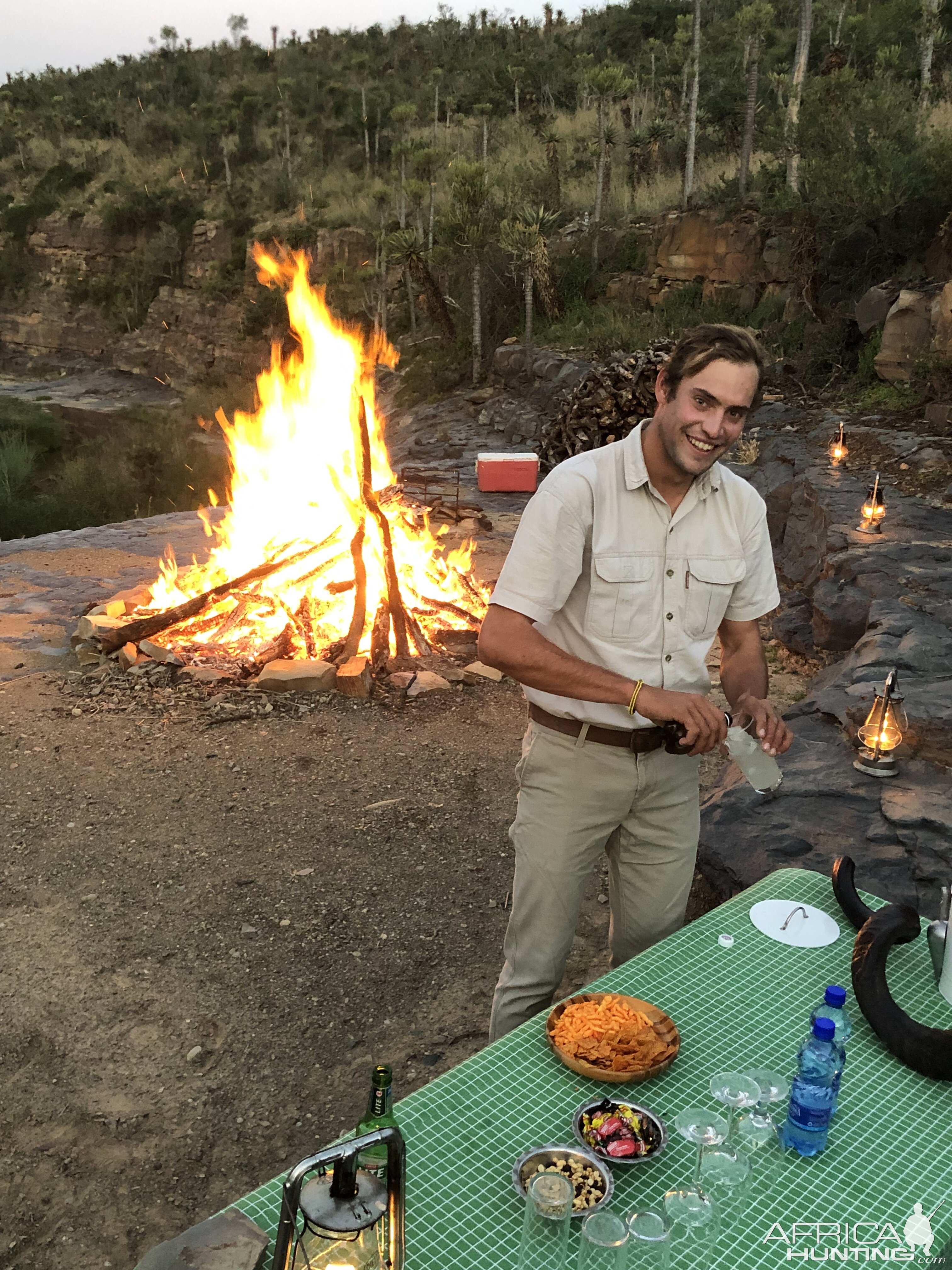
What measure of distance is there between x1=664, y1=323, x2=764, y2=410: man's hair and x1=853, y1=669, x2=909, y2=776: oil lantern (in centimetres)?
204

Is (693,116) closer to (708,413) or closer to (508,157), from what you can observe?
(508,157)

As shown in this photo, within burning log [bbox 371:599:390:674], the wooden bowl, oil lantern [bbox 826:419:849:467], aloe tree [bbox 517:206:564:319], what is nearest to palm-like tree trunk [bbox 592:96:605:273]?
aloe tree [bbox 517:206:564:319]

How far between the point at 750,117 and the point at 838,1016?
2172 cm

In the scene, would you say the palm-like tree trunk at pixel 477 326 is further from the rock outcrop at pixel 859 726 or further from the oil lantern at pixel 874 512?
the oil lantern at pixel 874 512

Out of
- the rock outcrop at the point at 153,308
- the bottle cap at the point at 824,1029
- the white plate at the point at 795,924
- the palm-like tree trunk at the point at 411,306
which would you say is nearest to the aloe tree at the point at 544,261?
the palm-like tree trunk at the point at 411,306

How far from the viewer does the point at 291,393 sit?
9383 millimetres

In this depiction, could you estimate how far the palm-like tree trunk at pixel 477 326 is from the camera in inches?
788

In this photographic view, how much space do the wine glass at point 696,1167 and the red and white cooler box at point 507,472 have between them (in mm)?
11827

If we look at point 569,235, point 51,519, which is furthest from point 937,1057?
point 569,235

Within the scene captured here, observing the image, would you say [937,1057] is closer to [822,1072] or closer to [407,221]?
[822,1072]

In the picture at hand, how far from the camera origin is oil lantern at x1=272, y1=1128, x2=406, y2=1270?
130 cm

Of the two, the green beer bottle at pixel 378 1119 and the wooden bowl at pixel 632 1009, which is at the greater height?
the green beer bottle at pixel 378 1119

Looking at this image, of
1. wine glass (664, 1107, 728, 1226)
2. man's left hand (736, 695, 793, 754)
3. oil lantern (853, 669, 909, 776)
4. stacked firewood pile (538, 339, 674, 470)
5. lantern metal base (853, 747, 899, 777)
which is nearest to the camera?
wine glass (664, 1107, 728, 1226)

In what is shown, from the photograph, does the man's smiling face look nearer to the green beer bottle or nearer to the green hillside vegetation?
the green beer bottle
